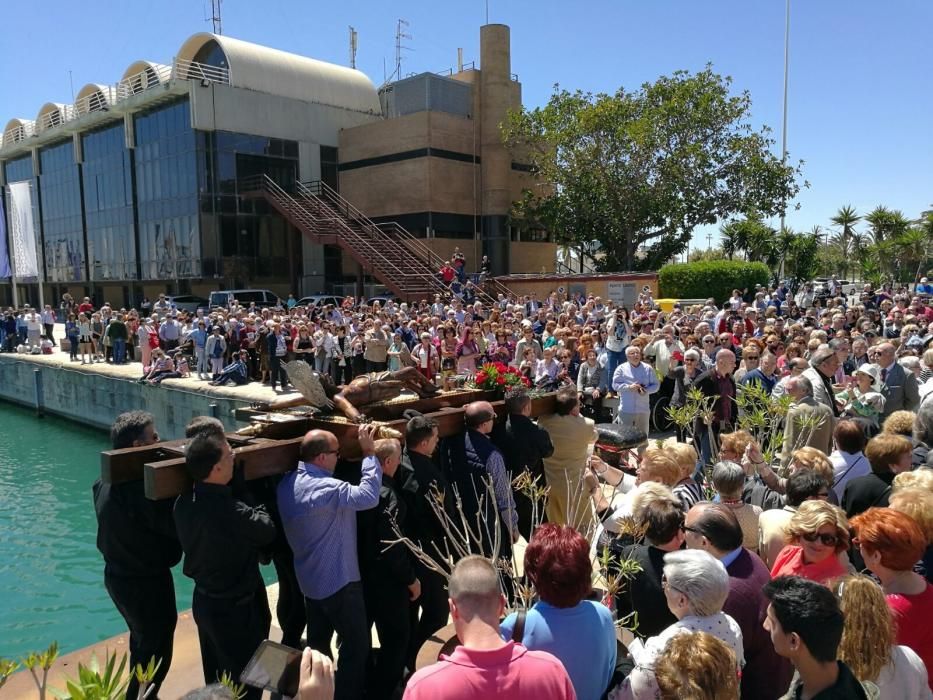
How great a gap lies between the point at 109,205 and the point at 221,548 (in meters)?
41.5

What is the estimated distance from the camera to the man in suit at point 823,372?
6133mm

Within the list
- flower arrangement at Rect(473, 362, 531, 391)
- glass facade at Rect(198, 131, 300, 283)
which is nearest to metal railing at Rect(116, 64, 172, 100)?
glass facade at Rect(198, 131, 300, 283)

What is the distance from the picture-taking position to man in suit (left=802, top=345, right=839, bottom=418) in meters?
6.13

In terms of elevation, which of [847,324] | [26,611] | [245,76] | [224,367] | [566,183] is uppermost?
[245,76]

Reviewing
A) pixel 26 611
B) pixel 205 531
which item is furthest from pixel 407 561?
pixel 26 611

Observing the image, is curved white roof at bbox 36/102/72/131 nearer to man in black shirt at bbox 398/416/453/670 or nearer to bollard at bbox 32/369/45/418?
bollard at bbox 32/369/45/418

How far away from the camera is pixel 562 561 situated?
2.45 m

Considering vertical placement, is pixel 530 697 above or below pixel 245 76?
below

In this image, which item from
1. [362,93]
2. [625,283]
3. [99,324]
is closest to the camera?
[99,324]

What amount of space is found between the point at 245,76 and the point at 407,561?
114 feet

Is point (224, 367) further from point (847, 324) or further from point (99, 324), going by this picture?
point (847, 324)

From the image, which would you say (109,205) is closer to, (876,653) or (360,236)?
(360,236)

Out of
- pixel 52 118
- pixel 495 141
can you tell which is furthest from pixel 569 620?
pixel 52 118

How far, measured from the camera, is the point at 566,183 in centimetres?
2989
